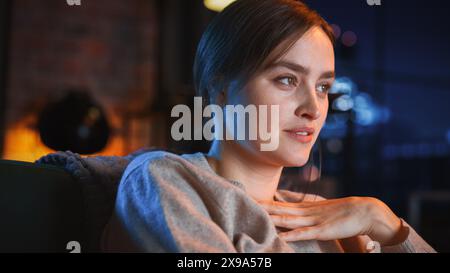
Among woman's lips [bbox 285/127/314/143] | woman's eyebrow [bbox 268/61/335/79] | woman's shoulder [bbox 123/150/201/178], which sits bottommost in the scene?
woman's shoulder [bbox 123/150/201/178]

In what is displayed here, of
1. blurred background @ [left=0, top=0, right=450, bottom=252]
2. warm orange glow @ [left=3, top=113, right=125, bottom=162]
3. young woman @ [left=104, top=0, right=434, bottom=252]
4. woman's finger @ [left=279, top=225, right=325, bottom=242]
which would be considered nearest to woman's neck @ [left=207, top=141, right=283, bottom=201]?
young woman @ [left=104, top=0, right=434, bottom=252]

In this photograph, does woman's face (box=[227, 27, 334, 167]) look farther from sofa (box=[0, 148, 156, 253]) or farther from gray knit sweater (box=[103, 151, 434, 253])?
Answer: sofa (box=[0, 148, 156, 253])

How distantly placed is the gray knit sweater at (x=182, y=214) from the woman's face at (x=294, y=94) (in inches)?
4.1

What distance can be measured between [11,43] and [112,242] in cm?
304

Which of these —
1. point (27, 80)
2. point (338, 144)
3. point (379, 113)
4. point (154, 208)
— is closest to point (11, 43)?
point (27, 80)

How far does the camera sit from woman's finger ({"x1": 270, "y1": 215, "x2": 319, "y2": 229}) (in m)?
0.82

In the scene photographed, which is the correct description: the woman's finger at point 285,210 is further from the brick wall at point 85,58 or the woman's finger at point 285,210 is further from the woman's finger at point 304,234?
the brick wall at point 85,58

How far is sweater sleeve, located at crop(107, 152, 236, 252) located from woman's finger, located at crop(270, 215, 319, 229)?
5.0 inches

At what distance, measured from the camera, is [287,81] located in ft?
2.72

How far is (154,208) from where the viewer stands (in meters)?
0.70

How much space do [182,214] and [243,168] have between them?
0.73 feet

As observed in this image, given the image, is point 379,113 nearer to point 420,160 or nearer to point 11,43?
point 420,160

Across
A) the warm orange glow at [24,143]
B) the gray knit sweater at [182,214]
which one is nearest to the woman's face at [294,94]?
the gray knit sweater at [182,214]

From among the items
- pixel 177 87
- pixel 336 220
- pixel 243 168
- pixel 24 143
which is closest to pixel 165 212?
pixel 243 168
